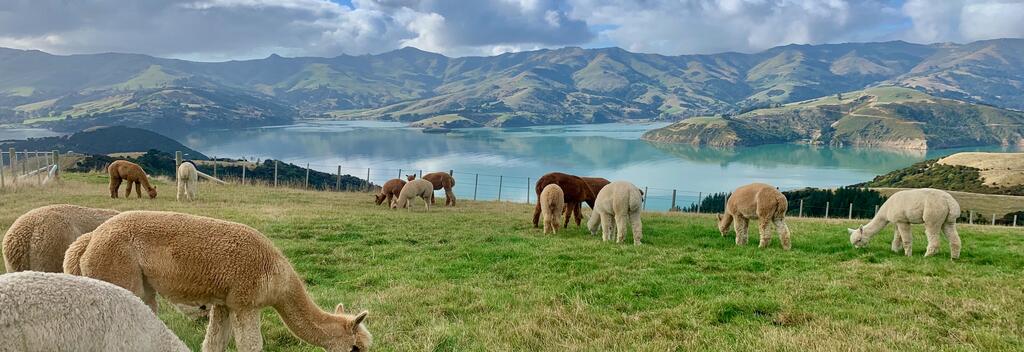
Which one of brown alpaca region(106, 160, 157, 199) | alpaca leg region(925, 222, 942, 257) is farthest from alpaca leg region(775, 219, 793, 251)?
brown alpaca region(106, 160, 157, 199)

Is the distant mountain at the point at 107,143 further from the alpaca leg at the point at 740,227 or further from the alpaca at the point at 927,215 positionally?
the alpaca at the point at 927,215

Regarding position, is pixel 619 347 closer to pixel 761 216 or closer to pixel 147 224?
pixel 147 224

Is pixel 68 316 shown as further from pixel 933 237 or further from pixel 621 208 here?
pixel 933 237

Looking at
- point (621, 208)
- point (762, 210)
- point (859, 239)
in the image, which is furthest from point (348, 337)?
point (859, 239)

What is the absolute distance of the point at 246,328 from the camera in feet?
17.3

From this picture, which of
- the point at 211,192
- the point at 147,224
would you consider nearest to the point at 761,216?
the point at 147,224

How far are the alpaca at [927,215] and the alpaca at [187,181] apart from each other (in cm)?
2105

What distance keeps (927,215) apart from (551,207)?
867 centimetres

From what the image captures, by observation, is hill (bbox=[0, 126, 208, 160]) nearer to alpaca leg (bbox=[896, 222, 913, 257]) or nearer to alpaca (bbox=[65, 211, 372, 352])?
alpaca (bbox=[65, 211, 372, 352])

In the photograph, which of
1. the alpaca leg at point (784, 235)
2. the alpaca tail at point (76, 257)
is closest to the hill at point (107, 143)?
the alpaca leg at point (784, 235)

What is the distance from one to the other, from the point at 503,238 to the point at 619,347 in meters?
8.21

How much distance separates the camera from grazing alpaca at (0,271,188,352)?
9.10 ft

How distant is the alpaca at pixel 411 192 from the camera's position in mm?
22203

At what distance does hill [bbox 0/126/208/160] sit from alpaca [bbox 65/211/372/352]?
119 metres
